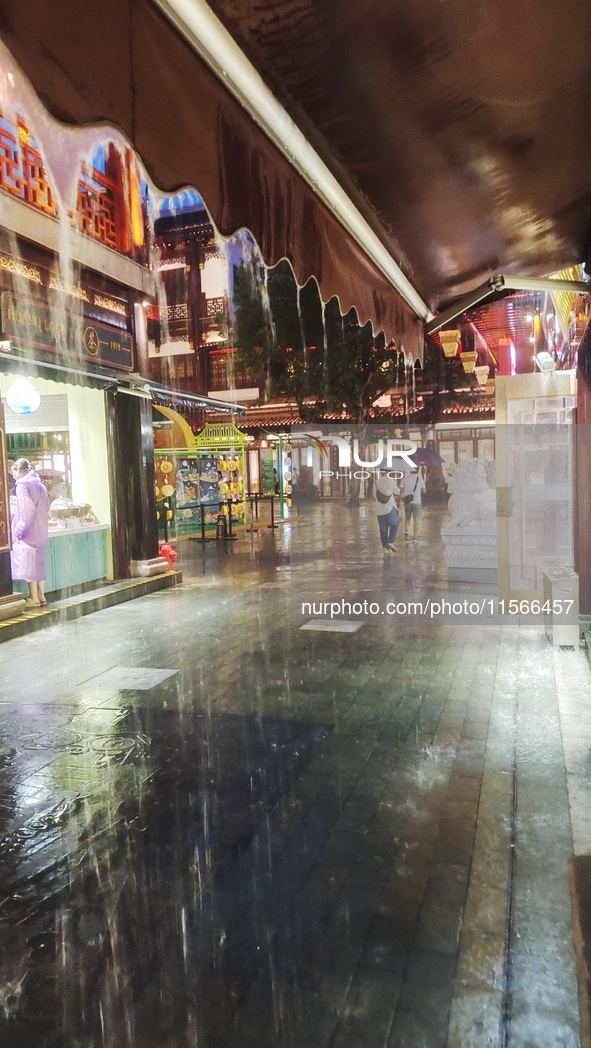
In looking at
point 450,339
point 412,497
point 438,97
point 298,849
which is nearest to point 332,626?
point 412,497

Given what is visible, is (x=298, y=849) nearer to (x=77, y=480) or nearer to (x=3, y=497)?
(x=3, y=497)

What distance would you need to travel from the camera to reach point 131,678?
6.40 metres

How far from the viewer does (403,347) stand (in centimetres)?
535

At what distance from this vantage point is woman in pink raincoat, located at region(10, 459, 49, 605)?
9148mm

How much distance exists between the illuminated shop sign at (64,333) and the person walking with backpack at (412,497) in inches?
215

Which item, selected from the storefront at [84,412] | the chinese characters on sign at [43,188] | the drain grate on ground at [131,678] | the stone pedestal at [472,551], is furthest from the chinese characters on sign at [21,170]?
the stone pedestal at [472,551]

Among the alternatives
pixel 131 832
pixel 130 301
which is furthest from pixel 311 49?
pixel 130 301

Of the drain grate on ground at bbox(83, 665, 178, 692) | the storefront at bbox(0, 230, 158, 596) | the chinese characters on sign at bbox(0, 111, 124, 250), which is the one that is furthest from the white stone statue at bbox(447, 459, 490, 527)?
the storefront at bbox(0, 230, 158, 596)

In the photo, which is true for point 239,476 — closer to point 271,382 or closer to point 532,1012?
point 271,382

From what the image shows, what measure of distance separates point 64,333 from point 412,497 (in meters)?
6.01

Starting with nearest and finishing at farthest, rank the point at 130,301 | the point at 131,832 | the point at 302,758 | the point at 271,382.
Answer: the point at 131,832, the point at 302,758, the point at 130,301, the point at 271,382

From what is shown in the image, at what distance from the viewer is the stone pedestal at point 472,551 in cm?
686

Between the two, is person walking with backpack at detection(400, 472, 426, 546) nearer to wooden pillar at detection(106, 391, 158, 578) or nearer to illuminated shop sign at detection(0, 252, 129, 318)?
illuminated shop sign at detection(0, 252, 129, 318)

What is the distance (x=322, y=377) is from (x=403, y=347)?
71.8ft
